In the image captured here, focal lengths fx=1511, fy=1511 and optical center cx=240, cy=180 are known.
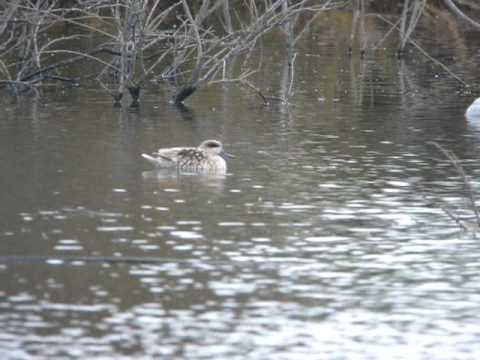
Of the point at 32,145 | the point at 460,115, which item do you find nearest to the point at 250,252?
the point at 32,145

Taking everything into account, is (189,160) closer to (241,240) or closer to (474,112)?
(241,240)

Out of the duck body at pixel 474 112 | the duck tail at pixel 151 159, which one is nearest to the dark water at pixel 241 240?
the duck tail at pixel 151 159

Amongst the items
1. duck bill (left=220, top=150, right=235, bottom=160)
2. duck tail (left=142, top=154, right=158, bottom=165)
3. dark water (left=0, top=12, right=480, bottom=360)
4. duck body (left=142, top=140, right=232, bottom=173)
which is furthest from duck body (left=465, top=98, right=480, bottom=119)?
duck tail (left=142, top=154, right=158, bottom=165)

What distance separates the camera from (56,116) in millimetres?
22625

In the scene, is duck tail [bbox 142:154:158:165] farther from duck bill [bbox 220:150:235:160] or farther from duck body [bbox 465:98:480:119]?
duck body [bbox 465:98:480:119]

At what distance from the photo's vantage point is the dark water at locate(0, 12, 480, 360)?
9.58 m

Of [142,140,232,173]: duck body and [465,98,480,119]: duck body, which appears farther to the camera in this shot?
[465,98,480,119]: duck body

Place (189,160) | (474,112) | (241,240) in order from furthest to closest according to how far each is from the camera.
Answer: (474,112) → (189,160) → (241,240)

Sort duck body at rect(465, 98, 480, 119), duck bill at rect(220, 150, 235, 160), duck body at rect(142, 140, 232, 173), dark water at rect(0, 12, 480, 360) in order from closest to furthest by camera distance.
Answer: dark water at rect(0, 12, 480, 360) < duck body at rect(142, 140, 232, 173) < duck bill at rect(220, 150, 235, 160) < duck body at rect(465, 98, 480, 119)

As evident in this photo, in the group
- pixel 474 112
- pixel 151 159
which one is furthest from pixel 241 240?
pixel 474 112

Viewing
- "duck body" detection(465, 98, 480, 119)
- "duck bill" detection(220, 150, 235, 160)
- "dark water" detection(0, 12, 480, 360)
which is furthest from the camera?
"duck body" detection(465, 98, 480, 119)

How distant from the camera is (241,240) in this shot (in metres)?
12.7

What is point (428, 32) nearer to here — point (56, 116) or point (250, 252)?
point (56, 116)

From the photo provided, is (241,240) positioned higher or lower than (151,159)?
lower
